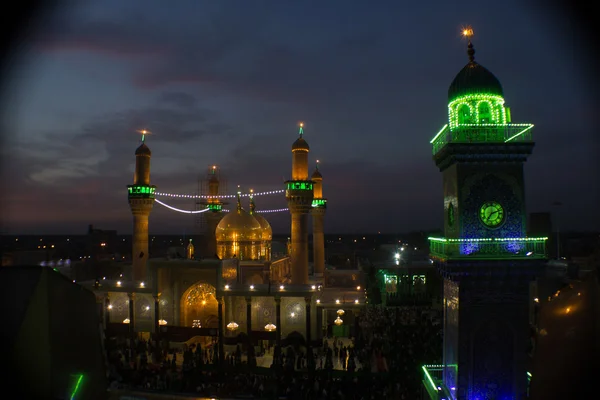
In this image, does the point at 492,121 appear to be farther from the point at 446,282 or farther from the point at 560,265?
the point at 560,265

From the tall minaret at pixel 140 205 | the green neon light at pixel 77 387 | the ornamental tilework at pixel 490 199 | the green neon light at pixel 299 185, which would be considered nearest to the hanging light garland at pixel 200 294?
→ the tall minaret at pixel 140 205

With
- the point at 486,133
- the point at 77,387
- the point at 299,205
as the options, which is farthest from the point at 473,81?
the point at 299,205

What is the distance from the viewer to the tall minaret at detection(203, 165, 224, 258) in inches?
1449

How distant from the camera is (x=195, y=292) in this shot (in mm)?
26594

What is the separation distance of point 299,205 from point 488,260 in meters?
→ 15.1

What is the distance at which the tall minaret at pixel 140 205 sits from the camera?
94.2 feet

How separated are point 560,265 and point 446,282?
42.1 ft

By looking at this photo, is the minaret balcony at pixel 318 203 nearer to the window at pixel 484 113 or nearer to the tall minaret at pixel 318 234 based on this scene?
the tall minaret at pixel 318 234

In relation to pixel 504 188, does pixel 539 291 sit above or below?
below

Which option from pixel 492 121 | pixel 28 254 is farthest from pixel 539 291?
pixel 28 254

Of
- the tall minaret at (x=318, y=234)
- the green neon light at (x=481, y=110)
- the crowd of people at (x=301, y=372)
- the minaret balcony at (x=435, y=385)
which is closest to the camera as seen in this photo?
the minaret balcony at (x=435, y=385)

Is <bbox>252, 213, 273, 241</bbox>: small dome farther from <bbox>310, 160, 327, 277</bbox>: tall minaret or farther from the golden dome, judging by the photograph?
<bbox>310, 160, 327, 277</bbox>: tall minaret

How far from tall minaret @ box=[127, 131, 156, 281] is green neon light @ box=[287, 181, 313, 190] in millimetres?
10118

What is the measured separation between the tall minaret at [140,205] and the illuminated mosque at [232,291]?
6cm
